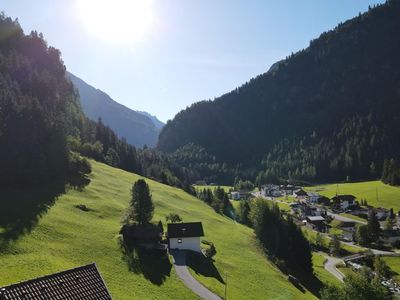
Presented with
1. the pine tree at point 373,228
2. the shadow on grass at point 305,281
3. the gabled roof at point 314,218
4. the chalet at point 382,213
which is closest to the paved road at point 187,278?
the shadow on grass at point 305,281

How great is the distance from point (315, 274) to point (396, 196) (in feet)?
373

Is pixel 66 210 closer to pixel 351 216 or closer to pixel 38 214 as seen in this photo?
pixel 38 214

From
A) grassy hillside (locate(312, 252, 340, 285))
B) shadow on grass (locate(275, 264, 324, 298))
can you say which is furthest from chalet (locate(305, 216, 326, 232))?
shadow on grass (locate(275, 264, 324, 298))

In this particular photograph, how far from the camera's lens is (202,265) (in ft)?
221

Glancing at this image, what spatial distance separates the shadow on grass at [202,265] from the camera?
63625mm

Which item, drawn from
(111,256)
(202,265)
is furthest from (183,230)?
(111,256)

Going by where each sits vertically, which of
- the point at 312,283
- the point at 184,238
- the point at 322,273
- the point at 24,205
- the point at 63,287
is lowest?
the point at 322,273

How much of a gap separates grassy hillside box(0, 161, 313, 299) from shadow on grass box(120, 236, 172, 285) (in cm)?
34

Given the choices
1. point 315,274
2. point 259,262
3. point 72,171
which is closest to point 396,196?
point 315,274

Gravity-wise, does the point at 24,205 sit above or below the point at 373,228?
above

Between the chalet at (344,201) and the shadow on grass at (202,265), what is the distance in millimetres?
127249

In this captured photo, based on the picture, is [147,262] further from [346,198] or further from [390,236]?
[346,198]

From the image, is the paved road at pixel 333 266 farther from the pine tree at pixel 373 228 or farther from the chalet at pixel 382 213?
the chalet at pixel 382 213

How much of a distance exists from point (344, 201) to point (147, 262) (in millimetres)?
144428
